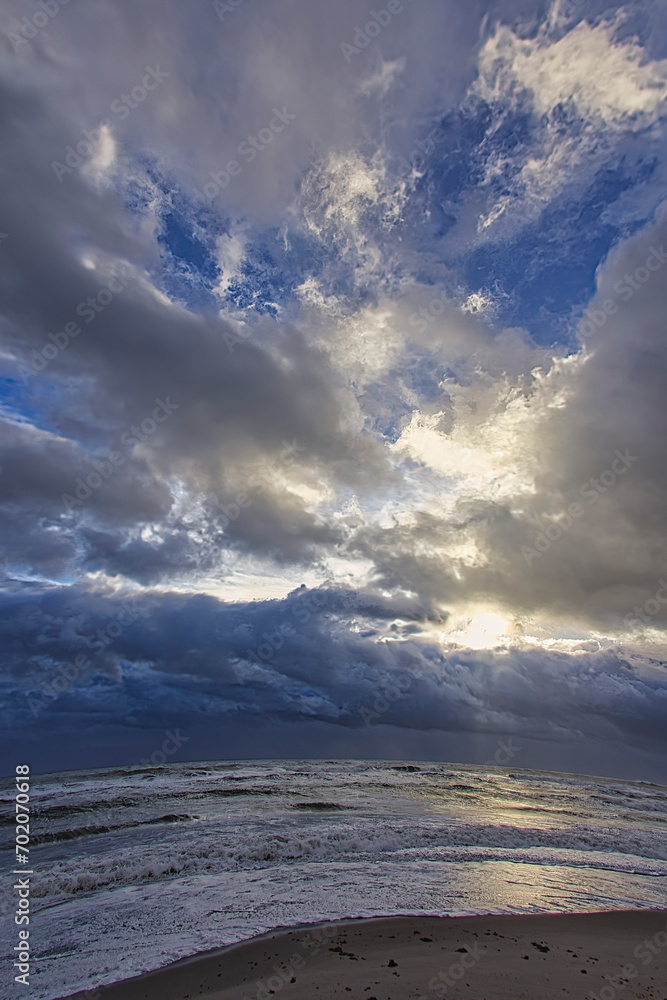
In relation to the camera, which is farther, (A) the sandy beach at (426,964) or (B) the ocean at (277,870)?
(B) the ocean at (277,870)

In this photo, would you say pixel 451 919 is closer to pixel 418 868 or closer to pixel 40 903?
pixel 418 868

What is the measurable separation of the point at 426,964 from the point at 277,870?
465 inches

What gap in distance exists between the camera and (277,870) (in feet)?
63.5

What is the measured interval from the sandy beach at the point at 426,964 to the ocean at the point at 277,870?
1.04 meters

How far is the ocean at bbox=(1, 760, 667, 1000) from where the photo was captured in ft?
41.4

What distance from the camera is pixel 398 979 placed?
9445 millimetres

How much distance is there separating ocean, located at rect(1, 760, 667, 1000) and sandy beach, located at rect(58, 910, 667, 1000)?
1.04 meters

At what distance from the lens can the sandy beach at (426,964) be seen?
Result: 9.11 metres

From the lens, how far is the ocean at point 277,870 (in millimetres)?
12617

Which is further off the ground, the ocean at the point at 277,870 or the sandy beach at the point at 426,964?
the sandy beach at the point at 426,964

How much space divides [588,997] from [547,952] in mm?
2582

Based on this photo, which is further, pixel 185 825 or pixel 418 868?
pixel 185 825

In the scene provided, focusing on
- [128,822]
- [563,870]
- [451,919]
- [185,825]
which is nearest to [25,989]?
[451,919]

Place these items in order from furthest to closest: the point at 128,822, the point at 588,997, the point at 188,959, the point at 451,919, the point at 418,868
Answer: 1. the point at 128,822
2. the point at 418,868
3. the point at 451,919
4. the point at 188,959
5. the point at 588,997
